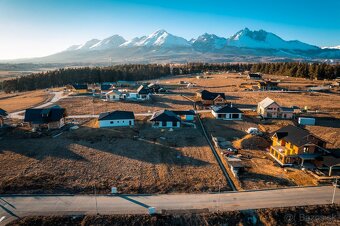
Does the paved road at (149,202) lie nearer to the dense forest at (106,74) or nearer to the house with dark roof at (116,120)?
the house with dark roof at (116,120)

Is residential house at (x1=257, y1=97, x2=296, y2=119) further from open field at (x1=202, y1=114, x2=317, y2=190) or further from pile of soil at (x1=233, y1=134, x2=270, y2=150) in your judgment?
pile of soil at (x1=233, y1=134, x2=270, y2=150)

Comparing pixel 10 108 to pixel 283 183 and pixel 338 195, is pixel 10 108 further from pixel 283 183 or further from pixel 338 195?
pixel 338 195

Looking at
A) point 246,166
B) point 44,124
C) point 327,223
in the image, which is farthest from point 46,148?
point 327,223

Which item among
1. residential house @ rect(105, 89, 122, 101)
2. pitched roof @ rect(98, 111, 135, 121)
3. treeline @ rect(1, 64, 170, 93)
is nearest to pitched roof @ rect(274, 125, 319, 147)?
pitched roof @ rect(98, 111, 135, 121)

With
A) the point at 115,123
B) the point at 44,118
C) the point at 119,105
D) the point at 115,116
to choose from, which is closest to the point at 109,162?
the point at 115,123

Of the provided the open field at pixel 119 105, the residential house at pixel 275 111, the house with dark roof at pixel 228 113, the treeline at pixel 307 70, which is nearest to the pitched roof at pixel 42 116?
the open field at pixel 119 105

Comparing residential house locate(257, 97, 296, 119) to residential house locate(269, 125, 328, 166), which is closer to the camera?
residential house locate(269, 125, 328, 166)
